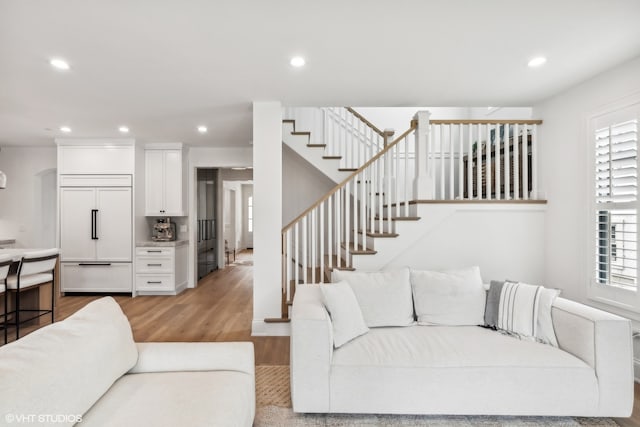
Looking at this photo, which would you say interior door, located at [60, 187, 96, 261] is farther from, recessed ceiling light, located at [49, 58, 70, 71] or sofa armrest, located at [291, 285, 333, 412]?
sofa armrest, located at [291, 285, 333, 412]

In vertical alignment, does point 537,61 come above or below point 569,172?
above

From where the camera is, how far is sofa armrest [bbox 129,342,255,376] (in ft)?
5.40

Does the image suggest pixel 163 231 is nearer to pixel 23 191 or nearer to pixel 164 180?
pixel 164 180

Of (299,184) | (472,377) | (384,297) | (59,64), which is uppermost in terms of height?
(59,64)

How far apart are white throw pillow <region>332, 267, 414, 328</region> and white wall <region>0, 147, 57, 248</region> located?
584 centimetres

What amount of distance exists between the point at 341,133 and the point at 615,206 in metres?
3.20

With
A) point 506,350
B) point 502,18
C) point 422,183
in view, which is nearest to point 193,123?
point 422,183

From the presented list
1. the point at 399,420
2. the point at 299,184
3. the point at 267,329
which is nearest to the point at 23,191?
the point at 299,184

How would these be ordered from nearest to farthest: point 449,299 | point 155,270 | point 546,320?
1. point 546,320
2. point 449,299
3. point 155,270

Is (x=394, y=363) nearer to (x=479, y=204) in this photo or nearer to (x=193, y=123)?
(x=479, y=204)

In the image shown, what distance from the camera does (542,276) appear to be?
346 centimetres

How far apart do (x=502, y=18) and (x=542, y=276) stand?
271cm

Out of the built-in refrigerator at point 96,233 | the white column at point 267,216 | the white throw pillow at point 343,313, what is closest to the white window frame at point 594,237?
the white throw pillow at point 343,313

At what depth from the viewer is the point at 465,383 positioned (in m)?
1.89
